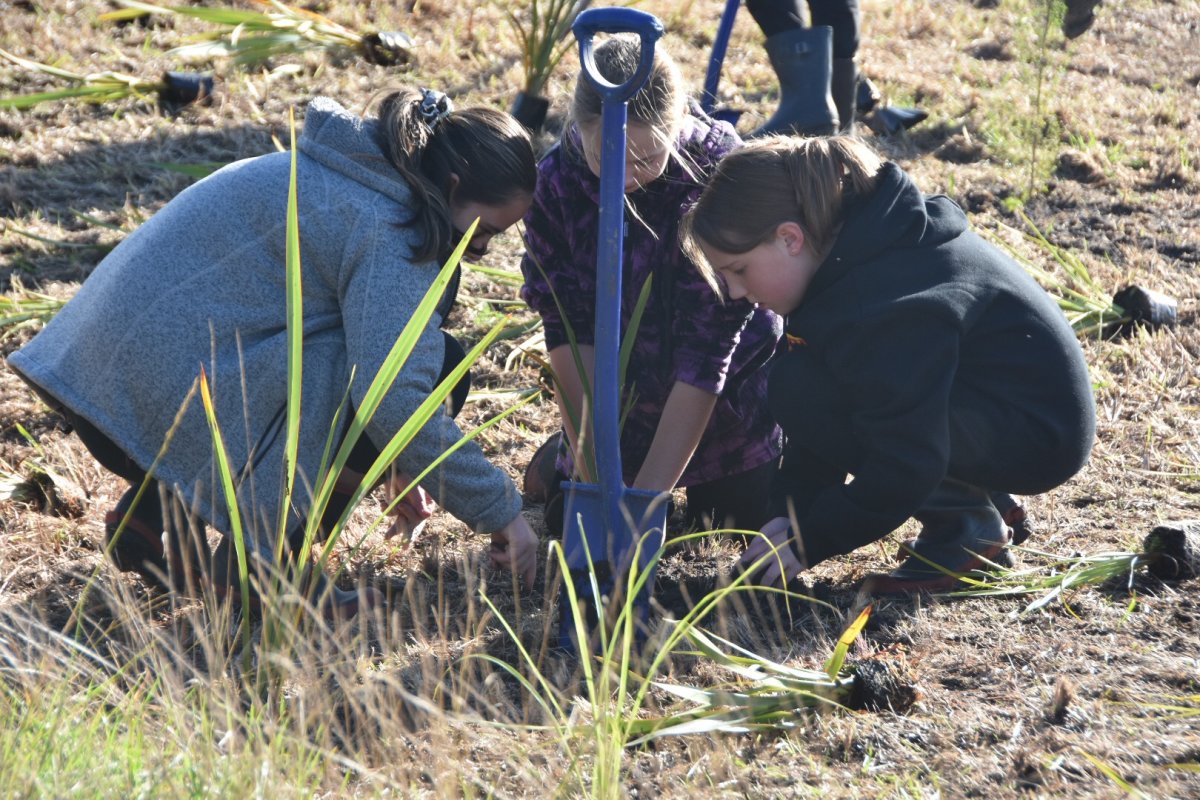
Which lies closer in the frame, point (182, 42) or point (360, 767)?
point (360, 767)

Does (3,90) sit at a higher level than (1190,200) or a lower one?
higher

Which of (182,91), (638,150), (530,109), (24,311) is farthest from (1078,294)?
(182,91)

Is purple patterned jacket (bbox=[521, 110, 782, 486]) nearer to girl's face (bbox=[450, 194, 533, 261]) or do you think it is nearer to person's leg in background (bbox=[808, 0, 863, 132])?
girl's face (bbox=[450, 194, 533, 261])

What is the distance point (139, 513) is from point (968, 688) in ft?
4.78

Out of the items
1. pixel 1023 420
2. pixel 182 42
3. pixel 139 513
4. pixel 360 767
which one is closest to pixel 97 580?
pixel 139 513

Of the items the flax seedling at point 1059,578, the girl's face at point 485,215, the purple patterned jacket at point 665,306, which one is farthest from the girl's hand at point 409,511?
the flax seedling at point 1059,578

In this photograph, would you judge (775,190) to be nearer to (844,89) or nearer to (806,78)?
(806,78)

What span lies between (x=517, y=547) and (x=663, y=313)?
558 mm

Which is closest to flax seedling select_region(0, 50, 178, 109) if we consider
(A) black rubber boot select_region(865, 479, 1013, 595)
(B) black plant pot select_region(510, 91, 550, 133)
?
(B) black plant pot select_region(510, 91, 550, 133)

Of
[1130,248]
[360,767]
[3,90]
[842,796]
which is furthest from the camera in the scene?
[3,90]

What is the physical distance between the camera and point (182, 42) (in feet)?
16.4

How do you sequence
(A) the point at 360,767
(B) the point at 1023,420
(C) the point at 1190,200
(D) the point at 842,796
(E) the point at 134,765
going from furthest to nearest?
(C) the point at 1190,200, (B) the point at 1023,420, (D) the point at 842,796, (E) the point at 134,765, (A) the point at 360,767

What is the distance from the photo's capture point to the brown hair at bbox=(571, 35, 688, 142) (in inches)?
76.9

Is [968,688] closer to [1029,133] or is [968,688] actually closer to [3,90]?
[1029,133]
